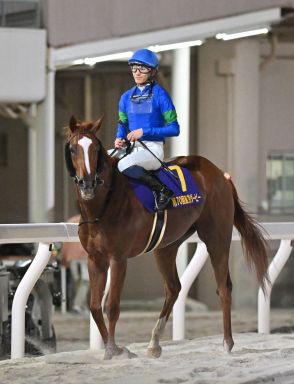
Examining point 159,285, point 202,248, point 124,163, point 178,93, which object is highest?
point 178,93

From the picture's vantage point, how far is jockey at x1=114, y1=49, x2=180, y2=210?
24.8ft

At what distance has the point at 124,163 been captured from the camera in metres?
7.59

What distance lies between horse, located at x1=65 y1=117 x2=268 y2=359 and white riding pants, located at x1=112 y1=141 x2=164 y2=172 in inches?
3.2

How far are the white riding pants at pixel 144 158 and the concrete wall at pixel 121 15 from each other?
22.7ft

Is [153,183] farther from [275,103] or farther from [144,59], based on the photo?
[275,103]

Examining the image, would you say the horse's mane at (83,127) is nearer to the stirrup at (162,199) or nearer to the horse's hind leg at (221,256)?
the stirrup at (162,199)

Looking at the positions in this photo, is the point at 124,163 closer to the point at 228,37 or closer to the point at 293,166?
the point at 228,37

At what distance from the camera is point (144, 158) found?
7.55 metres

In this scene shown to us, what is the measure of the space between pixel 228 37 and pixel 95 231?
336 inches

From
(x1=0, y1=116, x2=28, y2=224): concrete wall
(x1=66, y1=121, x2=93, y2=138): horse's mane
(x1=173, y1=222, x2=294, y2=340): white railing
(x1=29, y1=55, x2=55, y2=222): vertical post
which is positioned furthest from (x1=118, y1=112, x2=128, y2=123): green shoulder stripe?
(x1=0, y1=116, x2=28, y2=224): concrete wall

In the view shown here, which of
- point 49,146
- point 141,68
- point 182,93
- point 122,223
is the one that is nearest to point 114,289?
point 122,223

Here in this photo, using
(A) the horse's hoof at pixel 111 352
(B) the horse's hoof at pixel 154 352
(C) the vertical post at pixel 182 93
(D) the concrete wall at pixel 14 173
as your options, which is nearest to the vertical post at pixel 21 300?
(A) the horse's hoof at pixel 111 352

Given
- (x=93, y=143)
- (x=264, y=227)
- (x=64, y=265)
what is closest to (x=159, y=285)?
(x=64, y=265)

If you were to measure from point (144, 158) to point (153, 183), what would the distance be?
0.59 feet
